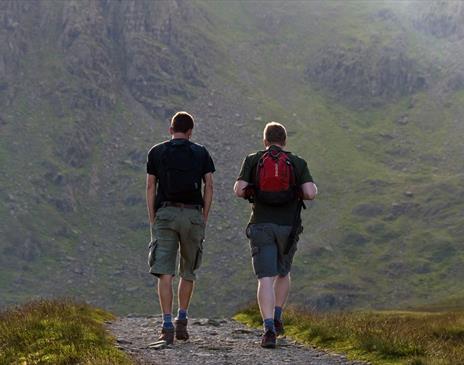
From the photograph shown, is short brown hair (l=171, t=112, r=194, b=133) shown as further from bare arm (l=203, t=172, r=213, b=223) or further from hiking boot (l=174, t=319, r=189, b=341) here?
hiking boot (l=174, t=319, r=189, b=341)

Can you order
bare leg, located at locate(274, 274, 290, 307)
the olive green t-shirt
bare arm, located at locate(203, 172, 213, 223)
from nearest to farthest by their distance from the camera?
the olive green t-shirt
bare arm, located at locate(203, 172, 213, 223)
bare leg, located at locate(274, 274, 290, 307)

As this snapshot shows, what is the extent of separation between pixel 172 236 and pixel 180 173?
108cm

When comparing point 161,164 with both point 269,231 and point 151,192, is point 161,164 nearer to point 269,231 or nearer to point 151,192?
point 151,192

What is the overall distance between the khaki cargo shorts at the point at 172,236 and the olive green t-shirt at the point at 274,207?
1.01 meters

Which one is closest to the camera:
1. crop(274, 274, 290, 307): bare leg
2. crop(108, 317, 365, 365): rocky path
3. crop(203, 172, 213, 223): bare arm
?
crop(108, 317, 365, 365): rocky path

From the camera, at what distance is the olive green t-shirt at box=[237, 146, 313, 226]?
13055 mm

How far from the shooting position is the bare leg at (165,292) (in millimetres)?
13188

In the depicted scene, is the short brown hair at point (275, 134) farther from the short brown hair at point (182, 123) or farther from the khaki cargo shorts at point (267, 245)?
the khaki cargo shorts at point (267, 245)

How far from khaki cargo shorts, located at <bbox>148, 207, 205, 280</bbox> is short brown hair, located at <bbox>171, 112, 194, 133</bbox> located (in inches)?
55.2

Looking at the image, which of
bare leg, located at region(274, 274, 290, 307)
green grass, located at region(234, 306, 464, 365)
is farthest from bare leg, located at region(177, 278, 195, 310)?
green grass, located at region(234, 306, 464, 365)

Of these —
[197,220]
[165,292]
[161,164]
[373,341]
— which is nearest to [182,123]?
[161,164]

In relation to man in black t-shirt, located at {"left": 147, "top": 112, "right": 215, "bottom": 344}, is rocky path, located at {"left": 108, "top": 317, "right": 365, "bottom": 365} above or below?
below

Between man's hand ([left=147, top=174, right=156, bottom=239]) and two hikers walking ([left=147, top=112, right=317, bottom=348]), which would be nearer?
two hikers walking ([left=147, top=112, right=317, bottom=348])

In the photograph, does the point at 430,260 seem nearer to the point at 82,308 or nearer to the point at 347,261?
the point at 347,261
